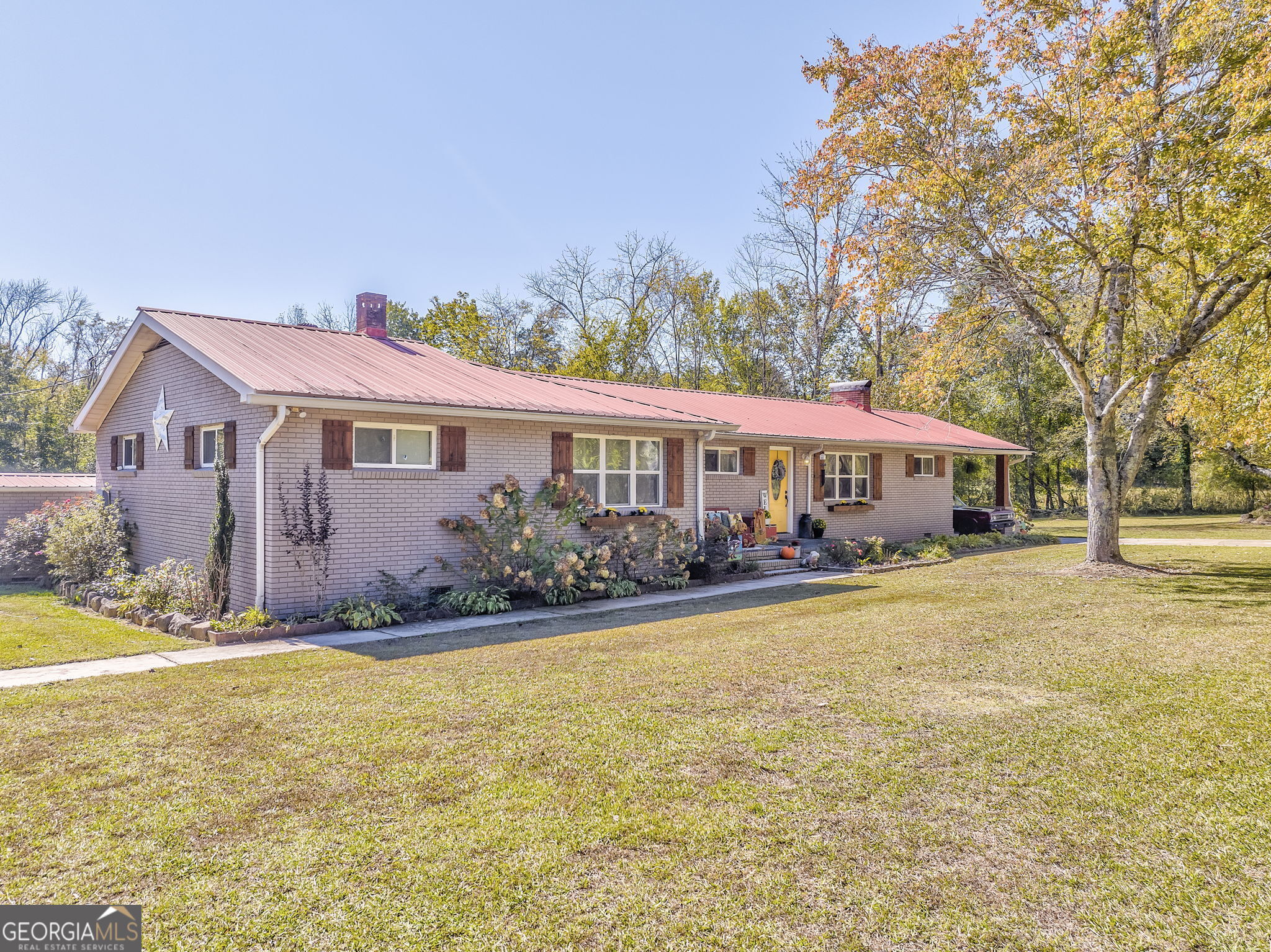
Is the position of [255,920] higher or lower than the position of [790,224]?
lower

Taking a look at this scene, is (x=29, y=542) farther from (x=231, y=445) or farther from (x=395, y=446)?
(x=395, y=446)

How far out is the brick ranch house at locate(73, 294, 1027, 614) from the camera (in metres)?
9.38

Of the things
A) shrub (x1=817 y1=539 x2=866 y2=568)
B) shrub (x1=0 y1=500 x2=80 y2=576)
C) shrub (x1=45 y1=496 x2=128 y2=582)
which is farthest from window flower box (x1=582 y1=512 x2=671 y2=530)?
shrub (x1=0 y1=500 x2=80 y2=576)

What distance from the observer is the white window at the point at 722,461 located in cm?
1614

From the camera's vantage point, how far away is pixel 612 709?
220 inches

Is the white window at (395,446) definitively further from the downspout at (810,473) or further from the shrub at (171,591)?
the downspout at (810,473)

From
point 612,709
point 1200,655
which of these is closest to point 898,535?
point 1200,655

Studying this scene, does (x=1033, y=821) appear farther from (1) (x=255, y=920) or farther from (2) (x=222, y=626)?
(2) (x=222, y=626)

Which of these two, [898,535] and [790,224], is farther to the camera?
[790,224]

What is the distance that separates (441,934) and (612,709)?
284 cm

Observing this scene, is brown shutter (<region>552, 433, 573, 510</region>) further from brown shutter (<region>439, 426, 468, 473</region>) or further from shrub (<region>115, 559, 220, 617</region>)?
shrub (<region>115, 559, 220, 617</region>)

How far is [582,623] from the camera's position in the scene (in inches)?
376

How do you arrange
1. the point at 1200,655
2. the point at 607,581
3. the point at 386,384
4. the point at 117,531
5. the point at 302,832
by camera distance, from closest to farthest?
the point at 302,832 < the point at 1200,655 < the point at 386,384 < the point at 607,581 < the point at 117,531

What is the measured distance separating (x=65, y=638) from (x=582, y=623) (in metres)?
5.92
